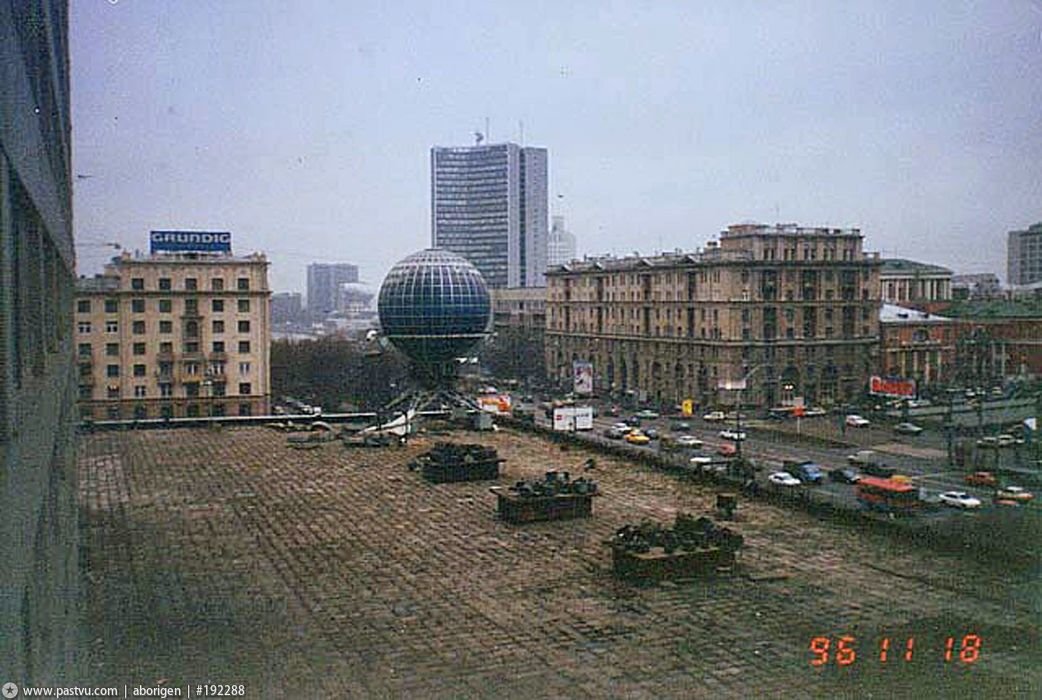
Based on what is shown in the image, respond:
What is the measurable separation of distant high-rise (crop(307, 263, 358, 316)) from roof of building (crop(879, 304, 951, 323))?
8.50 metres

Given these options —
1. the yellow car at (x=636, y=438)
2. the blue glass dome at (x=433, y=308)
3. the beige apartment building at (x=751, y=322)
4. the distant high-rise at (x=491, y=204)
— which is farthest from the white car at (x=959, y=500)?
the distant high-rise at (x=491, y=204)

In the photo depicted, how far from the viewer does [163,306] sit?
8.72m

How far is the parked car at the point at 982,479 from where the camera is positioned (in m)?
6.02

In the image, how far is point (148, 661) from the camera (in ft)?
9.46

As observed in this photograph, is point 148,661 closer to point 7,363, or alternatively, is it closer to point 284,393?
point 7,363

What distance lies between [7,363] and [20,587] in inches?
13.5

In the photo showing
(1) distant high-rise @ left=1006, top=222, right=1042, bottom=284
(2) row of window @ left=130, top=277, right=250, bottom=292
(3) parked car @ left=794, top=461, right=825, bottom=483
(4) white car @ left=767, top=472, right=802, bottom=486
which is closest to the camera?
(1) distant high-rise @ left=1006, top=222, right=1042, bottom=284

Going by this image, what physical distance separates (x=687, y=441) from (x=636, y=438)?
534 millimetres

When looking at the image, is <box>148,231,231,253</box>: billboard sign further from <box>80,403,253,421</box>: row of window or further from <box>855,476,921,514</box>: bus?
<box>855,476,921,514</box>: bus

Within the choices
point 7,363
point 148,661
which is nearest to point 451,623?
point 148,661

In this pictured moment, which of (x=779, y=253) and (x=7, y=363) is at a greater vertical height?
(x=779, y=253)

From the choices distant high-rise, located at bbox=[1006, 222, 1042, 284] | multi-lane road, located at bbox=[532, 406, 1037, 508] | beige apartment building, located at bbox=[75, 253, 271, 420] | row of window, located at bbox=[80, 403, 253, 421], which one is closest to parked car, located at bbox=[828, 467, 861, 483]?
multi-lane road, located at bbox=[532, 406, 1037, 508]

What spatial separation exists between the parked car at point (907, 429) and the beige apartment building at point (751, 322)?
1.45 m

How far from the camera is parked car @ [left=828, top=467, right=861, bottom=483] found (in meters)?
7.40
